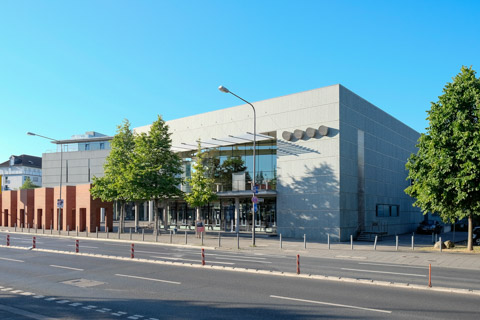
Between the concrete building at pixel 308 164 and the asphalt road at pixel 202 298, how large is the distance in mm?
18970

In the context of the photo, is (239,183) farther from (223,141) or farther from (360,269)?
(360,269)

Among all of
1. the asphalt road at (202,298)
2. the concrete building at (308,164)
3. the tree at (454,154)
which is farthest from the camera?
the concrete building at (308,164)

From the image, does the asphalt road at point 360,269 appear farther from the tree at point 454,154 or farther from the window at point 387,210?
the window at point 387,210

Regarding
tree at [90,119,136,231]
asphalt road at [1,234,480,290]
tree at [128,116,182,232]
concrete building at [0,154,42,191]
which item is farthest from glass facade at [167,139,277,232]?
concrete building at [0,154,42,191]

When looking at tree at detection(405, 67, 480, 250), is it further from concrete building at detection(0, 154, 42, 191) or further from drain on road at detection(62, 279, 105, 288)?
concrete building at detection(0, 154, 42, 191)

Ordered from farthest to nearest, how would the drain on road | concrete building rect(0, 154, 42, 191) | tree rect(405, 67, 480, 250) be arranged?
concrete building rect(0, 154, 42, 191), tree rect(405, 67, 480, 250), the drain on road

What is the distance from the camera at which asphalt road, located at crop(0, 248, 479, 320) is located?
32.9 ft

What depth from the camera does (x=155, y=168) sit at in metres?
38.2

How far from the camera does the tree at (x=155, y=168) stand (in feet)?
125

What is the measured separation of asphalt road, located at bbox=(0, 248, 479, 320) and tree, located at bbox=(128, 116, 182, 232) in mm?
20977

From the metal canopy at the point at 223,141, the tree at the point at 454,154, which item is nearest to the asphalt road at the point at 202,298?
the tree at the point at 454,154

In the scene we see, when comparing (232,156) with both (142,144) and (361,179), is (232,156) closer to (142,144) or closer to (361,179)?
(142,144)

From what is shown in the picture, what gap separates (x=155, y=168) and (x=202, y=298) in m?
27.5

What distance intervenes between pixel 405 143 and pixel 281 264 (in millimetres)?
33280
